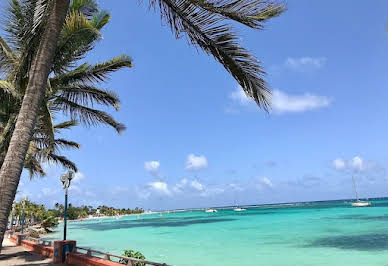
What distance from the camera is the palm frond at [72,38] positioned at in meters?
5.87

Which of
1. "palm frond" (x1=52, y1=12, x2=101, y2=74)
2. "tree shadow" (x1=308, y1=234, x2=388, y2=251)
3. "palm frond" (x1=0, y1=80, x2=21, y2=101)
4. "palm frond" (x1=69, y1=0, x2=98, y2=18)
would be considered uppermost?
"palm frond" (x1=69, y1=0, x2=98, y2=18)

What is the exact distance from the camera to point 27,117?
415cm

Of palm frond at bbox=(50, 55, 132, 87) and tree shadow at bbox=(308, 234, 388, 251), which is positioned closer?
palm frond at bbox=(50, 55, 132, 87)

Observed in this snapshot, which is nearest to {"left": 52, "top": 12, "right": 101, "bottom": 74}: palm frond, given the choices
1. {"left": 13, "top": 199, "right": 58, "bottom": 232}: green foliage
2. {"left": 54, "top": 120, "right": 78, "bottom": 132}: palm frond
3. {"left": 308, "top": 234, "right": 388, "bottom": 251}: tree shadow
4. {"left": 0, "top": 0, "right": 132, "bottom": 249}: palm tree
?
{"left": 0, "top": 0, "right": 132, "bottom": 249}: palm tree

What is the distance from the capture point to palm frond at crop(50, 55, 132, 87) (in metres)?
8.62

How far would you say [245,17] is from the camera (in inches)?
152

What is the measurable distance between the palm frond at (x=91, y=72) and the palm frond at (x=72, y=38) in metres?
0.81

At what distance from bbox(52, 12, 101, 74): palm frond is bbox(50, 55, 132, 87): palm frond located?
31.9 inches

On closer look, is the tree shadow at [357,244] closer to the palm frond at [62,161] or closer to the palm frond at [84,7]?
the palm frond at [62,161]

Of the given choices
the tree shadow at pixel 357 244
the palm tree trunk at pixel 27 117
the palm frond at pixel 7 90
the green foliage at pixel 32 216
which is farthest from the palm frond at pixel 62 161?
the green foliage at pixel 32 216

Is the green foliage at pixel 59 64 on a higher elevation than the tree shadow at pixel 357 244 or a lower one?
higher

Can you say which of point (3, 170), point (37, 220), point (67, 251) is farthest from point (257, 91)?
point (37, 220)

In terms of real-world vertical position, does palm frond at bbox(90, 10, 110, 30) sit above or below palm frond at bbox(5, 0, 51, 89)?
above

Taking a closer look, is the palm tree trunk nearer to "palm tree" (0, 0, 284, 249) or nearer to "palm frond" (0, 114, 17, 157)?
"palm tree" (0, 0, 284, 249)
